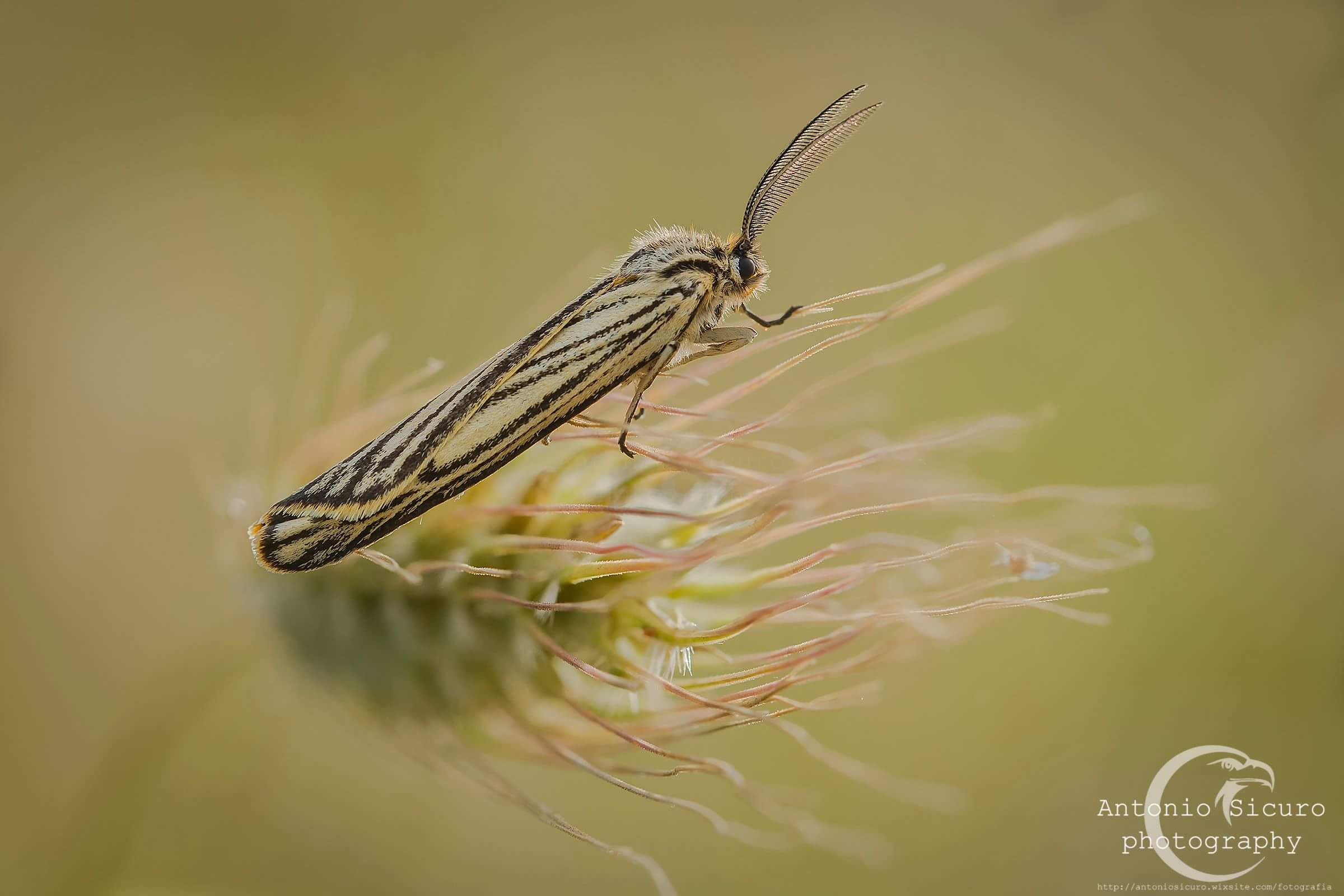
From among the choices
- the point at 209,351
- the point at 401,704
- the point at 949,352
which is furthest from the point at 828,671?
the point at 209,351

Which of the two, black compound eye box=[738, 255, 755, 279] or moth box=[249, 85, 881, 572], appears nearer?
moth box=[249, 85, 881, 572]

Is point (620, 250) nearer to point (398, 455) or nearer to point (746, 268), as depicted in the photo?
point (746, 268)

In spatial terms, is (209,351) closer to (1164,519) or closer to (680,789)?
(680,789)

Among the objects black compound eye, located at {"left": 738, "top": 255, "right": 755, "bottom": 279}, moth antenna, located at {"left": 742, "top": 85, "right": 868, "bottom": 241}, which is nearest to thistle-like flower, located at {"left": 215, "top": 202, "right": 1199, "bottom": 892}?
black compound eye, located at {"left": 738, "top": 255, "right": 755, "bottom": 279}

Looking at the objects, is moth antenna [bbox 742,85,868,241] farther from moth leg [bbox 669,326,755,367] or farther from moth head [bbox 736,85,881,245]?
moth leg [bbox 669,326,755,367]

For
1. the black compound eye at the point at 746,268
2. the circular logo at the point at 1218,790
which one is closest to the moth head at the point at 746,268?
the black compound eye at the point at 746,268

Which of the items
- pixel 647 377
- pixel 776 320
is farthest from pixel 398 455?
pixel 776 320
